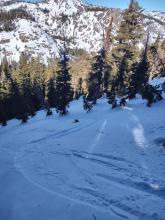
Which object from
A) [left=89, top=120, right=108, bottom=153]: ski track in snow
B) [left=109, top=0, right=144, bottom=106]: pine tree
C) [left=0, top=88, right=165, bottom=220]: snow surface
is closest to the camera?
[left=0, top=88, right=165, bottom=220]: snow surface

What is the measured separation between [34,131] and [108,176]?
11.4 metres

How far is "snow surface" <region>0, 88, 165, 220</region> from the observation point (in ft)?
28.0

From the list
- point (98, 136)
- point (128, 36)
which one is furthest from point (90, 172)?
point (128, 36)

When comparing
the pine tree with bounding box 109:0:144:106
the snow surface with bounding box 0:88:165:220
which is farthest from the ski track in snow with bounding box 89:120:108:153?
the pine tree with bounding box 109:0:144:106

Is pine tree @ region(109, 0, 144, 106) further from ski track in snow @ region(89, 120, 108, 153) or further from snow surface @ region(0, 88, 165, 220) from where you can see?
snow surface @ region(0, 88, 165, 220)

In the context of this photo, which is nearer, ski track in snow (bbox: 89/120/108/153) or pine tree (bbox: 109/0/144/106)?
ski track in snow (bbox: 89/120/108/153)

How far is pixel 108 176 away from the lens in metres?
10.8

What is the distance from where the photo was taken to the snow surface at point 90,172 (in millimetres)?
8531

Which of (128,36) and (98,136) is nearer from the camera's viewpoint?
(98,136)

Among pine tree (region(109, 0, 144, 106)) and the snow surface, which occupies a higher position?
pine tree (region(109, 0, 144, 106))

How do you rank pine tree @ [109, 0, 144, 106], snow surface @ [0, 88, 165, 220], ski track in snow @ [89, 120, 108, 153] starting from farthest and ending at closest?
pine tree @ [109, 0, 144, 106] < ski track in snow @ [89, 120, 108, 153] < snow surface @ [0, 88, 165, 220]

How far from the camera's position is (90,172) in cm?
1140

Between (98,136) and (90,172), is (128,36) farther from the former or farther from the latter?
(90,172)

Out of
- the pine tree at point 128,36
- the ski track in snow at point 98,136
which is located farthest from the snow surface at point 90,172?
the pine tree at point 128,36
